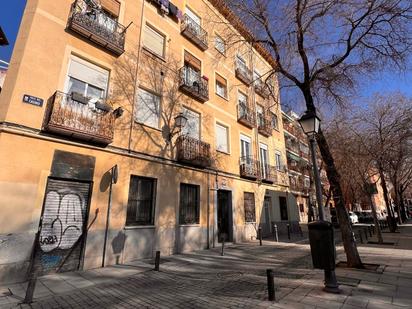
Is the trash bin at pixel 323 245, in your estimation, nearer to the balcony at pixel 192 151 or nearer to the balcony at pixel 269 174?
the balcony at pixel 192 151

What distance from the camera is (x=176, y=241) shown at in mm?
10539

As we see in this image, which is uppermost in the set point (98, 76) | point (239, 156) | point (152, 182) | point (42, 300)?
point (98, 76)

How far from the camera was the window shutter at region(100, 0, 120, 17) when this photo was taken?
979 cm

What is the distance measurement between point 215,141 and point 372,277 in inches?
A: 380

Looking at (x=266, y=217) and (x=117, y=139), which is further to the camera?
(x=266, y=217)

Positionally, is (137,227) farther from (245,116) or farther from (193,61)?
(245,116)

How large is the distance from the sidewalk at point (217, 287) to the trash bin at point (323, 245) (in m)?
0.59

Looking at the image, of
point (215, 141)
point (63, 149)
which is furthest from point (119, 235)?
point (215, 141)

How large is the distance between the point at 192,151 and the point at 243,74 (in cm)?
919

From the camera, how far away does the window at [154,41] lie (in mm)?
11531

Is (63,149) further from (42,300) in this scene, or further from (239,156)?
(239,156)

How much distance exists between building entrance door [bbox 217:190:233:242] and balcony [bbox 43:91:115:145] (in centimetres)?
748

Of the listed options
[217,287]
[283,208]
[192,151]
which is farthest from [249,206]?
[217,287]

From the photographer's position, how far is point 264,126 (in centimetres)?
1895
